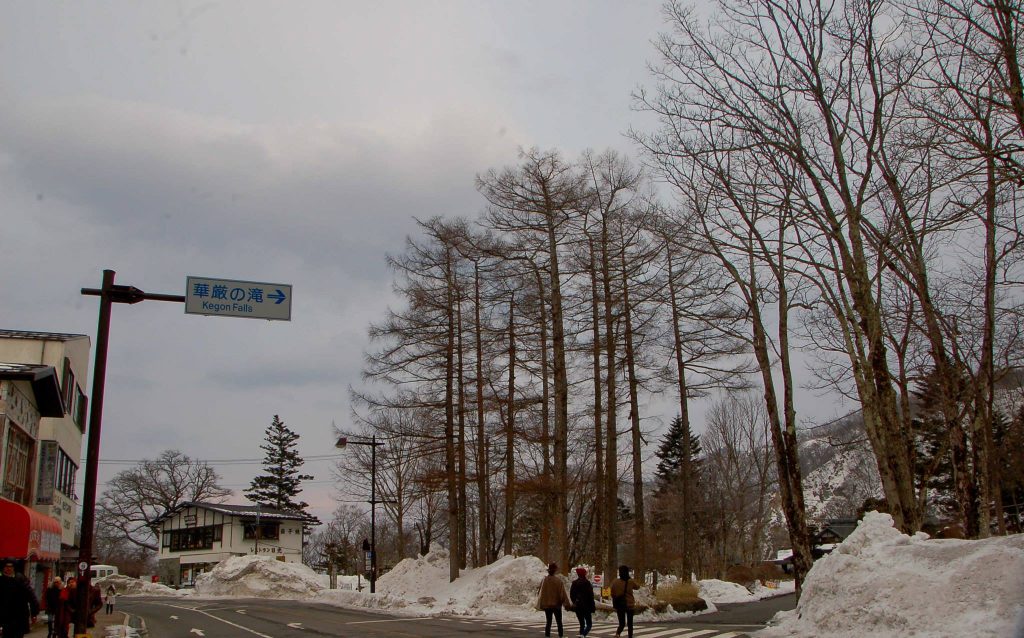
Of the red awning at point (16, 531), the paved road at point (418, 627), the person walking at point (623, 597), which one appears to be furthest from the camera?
the red awning at point (16, 531)

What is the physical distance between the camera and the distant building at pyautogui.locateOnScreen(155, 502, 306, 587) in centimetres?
6812

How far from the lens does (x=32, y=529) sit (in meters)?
19.4

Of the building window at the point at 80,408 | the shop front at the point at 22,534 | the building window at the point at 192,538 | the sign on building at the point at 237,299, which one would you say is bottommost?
the building window at the point at 192,538

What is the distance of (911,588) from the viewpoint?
11.0 m

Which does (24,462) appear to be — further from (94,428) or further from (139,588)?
(139,588)

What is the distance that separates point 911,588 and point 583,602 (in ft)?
21.1

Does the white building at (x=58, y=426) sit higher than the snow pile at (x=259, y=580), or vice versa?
the white building at (x=58, y=426)

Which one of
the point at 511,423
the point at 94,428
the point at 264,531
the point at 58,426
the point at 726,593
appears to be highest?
the point at 58,426

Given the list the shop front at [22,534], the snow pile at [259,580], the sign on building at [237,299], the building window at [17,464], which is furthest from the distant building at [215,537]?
the sign on building at [237,299]

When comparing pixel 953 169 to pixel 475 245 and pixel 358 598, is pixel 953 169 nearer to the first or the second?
pixel 475 245

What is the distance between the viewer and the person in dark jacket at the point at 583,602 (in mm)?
15352

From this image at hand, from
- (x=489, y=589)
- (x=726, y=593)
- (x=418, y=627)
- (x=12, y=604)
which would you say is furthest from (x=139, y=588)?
(x=12, y=604)

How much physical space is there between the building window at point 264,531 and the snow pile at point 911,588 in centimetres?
6348

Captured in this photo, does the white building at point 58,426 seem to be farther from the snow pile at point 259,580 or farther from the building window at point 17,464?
the snow pile at point 259,580
